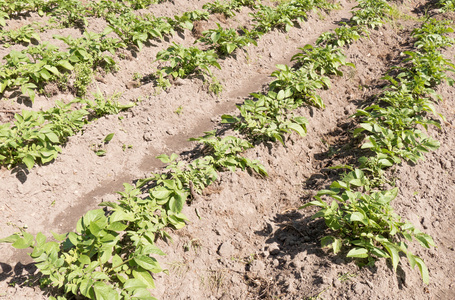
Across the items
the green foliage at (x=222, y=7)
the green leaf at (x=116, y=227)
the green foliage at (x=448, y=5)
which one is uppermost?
the green foliage at (x=222, y=7)

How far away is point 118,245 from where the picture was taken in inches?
139

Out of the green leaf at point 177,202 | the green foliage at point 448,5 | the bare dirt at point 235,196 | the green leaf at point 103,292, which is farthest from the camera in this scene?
the green foliage at point 448,5

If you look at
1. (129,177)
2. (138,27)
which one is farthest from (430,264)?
(138,27)

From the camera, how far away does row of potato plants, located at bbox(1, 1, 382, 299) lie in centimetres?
301

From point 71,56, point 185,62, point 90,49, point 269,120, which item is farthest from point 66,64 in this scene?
point 269,120

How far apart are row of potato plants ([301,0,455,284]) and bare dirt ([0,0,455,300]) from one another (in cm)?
19

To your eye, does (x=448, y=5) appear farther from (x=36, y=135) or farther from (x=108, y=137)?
(x=36, y=135)

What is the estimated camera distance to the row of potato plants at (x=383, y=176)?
348cm

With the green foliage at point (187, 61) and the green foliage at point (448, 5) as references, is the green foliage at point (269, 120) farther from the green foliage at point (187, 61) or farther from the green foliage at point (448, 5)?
the green foliage at point (448, 5)

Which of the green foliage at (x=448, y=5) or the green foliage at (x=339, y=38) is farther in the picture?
the green foliage at (x=448, y=5)

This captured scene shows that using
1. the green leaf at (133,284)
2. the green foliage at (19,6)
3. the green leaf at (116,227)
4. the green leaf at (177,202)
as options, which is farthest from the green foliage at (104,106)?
the green foliage at (19,6)

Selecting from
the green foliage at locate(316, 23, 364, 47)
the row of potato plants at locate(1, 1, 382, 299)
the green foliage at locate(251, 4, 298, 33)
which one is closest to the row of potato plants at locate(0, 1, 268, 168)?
the row of potato plants at locate(1, 1, 382, 299)

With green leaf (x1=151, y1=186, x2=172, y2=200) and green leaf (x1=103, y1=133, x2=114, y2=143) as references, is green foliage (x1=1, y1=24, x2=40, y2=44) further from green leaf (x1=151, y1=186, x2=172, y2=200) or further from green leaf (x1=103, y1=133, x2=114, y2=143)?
green leaf (x1=151, y1=186, x2=172, y2=200)

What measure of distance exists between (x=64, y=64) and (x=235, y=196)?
14.5 feet
